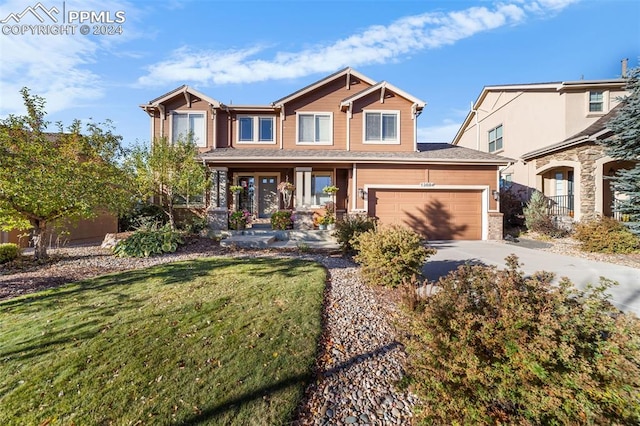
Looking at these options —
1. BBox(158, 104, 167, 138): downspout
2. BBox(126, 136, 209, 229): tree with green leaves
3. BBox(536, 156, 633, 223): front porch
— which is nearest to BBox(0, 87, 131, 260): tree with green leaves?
BBox(126, 136, 209, 229): tree with green leaves

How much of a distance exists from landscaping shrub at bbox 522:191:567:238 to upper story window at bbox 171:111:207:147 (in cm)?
1614

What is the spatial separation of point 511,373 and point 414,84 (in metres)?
15.6

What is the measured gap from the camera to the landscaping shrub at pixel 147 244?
8.29 metres

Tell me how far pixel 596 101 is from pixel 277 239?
17531 millimetres

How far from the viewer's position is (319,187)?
13117mm

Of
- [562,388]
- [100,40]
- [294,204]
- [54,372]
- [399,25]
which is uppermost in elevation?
[399,25]

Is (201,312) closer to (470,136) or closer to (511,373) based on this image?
(511,373)

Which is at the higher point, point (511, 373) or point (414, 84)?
point (414, 84)

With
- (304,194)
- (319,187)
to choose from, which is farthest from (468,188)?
(304,194)

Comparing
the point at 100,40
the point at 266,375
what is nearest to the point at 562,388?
the point at 266,375

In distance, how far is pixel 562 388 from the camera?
1735mm

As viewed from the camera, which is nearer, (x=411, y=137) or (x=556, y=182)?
(x=411, y=137)

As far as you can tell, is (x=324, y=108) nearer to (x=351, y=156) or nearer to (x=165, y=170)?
(x=351, y=156)

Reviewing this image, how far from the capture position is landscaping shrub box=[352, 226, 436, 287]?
5.26 meters
